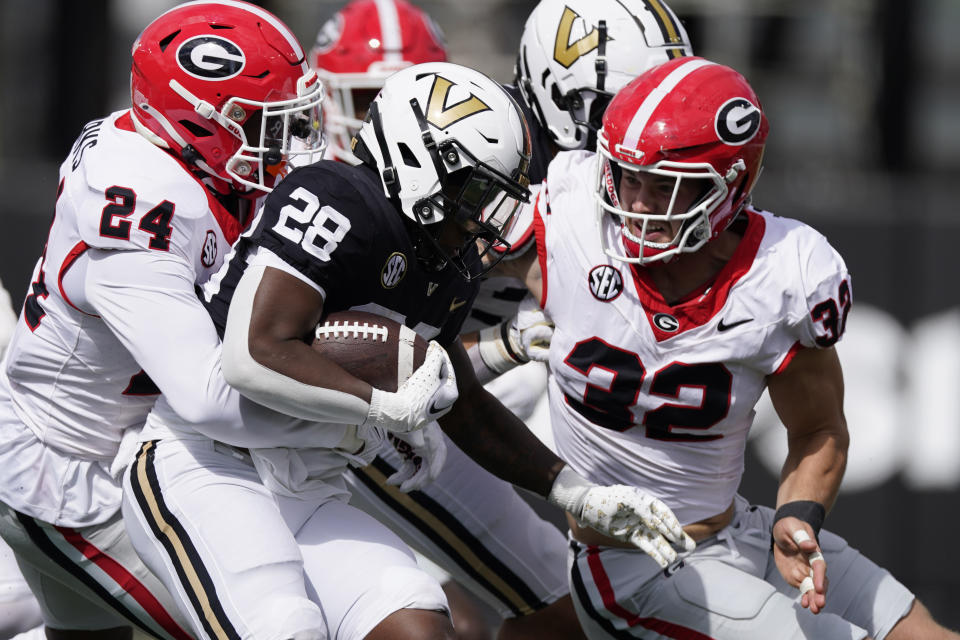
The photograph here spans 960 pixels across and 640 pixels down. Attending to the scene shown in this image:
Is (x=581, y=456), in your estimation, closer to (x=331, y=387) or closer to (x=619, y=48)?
(x=331, y=387)

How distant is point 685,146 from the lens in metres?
3.30

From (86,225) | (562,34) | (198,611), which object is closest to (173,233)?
(86,225)

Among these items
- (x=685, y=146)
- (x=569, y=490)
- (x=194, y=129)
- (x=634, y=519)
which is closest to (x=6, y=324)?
(x=194, y=129)

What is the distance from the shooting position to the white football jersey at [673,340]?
3322 mm

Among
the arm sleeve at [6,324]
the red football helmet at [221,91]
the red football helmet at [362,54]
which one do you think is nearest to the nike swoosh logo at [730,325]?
the red football helmet at [221,91]

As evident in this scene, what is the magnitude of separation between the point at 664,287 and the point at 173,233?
1.18m

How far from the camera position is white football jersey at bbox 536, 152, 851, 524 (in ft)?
10.9

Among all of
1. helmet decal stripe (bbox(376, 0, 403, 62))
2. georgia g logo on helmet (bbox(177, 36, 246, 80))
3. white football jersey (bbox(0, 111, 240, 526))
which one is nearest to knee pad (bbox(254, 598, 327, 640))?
white football jersey (bbox(0, 111, 240, 526))

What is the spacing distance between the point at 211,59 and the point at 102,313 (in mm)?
720

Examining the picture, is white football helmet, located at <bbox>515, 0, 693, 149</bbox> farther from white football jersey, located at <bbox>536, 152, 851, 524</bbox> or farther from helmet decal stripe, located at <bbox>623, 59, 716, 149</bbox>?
helmet decal stripe, located at <bbox>623, 59, 716, 149</bbox>

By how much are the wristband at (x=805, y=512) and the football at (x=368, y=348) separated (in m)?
0.94

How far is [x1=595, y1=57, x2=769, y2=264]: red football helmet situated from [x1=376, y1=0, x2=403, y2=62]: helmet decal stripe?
6.76 feet

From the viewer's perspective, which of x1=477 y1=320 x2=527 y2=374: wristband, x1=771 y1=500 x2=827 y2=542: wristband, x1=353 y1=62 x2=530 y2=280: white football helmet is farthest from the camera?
x1=477 y1=320 x2=527 y2=374: wristband

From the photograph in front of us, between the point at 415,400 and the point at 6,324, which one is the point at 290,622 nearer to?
the point at 415,400
